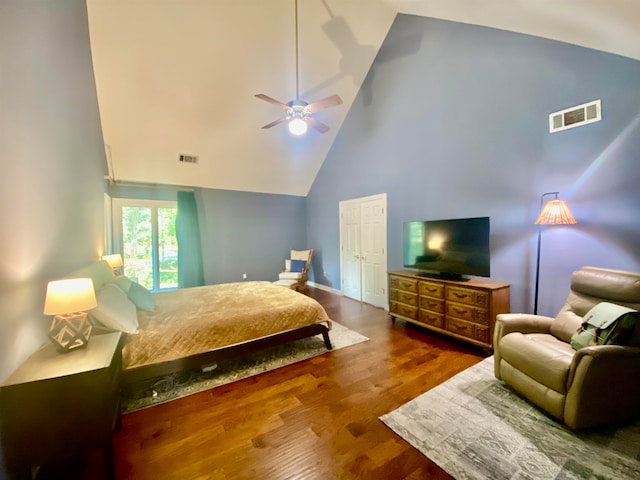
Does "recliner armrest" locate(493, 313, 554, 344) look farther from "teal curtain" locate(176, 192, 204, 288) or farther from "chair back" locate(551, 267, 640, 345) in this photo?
"teal curtain" locate(176, 192, 204, 288)

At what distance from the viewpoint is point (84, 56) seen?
3033 millimetres

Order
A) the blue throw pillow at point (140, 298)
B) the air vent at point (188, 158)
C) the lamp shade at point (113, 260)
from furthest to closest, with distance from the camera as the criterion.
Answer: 1. the air vent at point (188, 158)
2. the lamp shade at point (113, 260)
3. the blue throw pillow at point (140, 298)

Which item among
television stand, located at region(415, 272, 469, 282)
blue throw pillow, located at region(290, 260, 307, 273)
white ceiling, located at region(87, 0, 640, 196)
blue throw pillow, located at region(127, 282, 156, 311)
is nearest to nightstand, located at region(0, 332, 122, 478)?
blue throw pillow, located at region(127, 282, 156, 311)

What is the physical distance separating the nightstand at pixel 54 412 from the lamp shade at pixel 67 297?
283 millimetres

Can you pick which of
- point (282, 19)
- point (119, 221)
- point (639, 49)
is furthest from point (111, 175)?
point (639, 49)

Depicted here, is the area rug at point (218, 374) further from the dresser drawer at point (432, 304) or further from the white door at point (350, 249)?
the white door at point (350, 249)

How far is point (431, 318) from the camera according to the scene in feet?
11.2

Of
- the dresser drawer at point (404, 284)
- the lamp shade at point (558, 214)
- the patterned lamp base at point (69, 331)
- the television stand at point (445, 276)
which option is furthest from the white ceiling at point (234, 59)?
the patterned lamp base at point (69, 331)

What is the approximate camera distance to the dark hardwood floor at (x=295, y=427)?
61.4 inches

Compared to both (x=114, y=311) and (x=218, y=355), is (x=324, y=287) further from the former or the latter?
(x=114, y=311)

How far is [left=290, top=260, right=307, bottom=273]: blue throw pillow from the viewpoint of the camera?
6.06m

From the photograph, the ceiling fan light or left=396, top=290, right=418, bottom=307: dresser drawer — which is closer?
the ceiling fan light

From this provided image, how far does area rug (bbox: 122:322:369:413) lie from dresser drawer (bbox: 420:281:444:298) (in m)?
1.00

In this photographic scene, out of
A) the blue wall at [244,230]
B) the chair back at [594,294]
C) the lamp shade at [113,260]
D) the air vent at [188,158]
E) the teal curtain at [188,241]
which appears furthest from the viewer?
the blue wall at [244,230]
